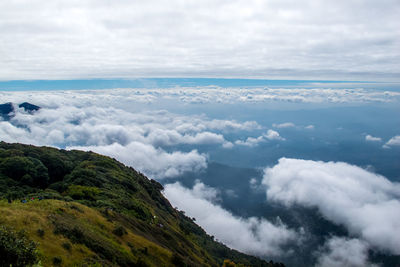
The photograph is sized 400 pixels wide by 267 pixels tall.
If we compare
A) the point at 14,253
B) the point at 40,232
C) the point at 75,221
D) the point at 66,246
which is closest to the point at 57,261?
the point at 66,246

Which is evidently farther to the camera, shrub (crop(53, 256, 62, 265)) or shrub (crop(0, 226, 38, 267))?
shrub (crop(53, 256, 62, 265))

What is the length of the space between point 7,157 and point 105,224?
45728 mm

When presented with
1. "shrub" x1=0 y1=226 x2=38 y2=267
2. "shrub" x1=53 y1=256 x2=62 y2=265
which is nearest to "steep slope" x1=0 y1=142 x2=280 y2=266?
"shrub" x1=53 y1=256 x2=62 y2=265

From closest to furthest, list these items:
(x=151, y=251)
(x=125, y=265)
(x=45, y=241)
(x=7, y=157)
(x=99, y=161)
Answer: (x=45, y=241) → (x=125, y=265) → (x=151, y=251) → (x=7, y=157) → (x=99, y=161)

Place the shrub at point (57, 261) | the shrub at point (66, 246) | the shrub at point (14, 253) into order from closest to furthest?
the shrub at point (14, 253)
the shrub at point (57, 261)
the shrub at point (66, 246)

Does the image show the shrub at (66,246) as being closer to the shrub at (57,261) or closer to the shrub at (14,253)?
the shrub at (57,261)

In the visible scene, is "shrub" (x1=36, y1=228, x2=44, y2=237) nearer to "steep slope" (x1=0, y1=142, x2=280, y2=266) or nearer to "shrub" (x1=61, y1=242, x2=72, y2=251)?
"steep slope" (x1=0, y1=142, x2=280, y2=266)

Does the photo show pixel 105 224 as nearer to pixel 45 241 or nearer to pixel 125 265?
pixel 125 265

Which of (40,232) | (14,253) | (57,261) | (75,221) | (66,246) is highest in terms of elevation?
(14,253)

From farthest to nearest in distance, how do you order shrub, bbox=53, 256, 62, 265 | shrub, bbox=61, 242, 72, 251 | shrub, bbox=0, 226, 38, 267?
shrub, bbox=61, 242, 72, 251 → shrub, bbox=53, 256, 62, 265 → shrub, bbox=0, 226, 38, 267

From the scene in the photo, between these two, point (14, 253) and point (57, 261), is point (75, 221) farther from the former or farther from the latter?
point (14, 253)

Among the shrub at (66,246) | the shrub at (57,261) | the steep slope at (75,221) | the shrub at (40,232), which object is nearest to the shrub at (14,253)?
the steep slope at (75,221)

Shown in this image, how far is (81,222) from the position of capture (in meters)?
33.3

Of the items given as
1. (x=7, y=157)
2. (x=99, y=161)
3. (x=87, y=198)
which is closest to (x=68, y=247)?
(x=87, y=198)
